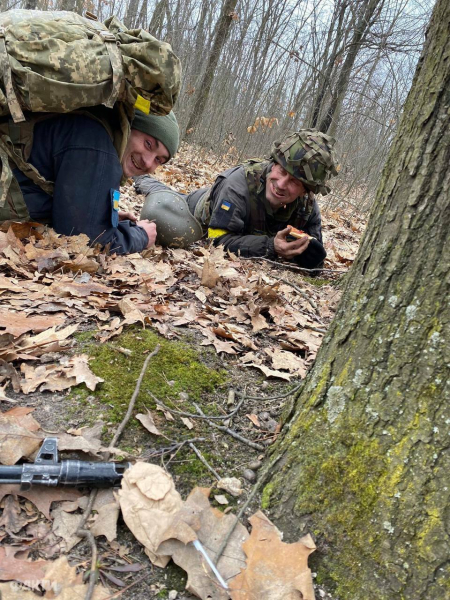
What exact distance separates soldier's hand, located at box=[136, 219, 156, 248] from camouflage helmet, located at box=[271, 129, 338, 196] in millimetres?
1624

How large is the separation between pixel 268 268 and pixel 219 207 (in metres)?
0.94

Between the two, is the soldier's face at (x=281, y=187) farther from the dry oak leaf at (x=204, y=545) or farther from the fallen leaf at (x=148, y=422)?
the dry oak leaf at (x=204, y=545)

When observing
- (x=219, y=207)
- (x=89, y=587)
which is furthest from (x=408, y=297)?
(x=219, y=207)

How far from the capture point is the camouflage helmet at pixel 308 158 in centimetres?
436

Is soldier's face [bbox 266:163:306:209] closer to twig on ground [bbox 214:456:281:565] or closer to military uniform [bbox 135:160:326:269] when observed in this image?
military uniform [bbox 135:160:326:269]

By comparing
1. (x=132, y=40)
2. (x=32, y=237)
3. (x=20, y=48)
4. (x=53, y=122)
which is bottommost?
(x=32, y=237)

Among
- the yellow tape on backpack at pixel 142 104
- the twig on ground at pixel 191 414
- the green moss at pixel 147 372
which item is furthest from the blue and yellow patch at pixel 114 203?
the twig on ground at pixel 191 414

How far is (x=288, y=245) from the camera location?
4.58m

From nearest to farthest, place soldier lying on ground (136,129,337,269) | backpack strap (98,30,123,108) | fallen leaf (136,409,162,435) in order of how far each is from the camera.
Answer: fallen leaf (136,409,162,435) < backpack strap (98,30,123,108) < soldier lying on ground (136,129,337,269)

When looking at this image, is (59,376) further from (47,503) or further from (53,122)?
(53,122)

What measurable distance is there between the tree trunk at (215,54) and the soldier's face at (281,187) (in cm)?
584

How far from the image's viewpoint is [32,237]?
292 centimetres

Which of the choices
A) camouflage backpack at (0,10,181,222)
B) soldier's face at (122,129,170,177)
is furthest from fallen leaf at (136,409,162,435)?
soldier's face at (122,129,170,177)

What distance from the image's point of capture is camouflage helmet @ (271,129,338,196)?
436 centimetres
